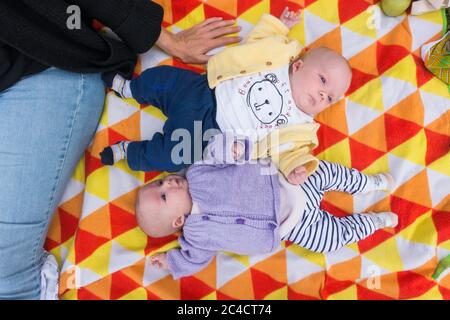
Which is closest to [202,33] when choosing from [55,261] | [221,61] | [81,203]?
[221,61]

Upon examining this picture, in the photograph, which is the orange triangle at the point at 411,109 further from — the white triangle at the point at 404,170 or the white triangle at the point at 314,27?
the white triangle at the point at 314,27

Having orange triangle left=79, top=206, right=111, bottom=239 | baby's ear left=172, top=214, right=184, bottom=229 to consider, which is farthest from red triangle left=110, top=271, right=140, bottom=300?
baby's ear left=172, top=214, right=184, bottom=229

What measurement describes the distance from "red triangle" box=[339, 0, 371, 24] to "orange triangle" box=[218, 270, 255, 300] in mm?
836

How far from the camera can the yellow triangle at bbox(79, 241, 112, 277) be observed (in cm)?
126

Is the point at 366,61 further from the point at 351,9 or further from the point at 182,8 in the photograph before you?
the point at 182,8

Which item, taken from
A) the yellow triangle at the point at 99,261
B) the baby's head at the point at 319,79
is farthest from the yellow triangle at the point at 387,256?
the yellow triangle at the point at 99,261

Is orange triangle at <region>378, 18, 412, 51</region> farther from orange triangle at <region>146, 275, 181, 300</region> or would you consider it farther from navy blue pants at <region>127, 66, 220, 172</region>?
orange triangle at <region>146, 275, 181, 300</region>

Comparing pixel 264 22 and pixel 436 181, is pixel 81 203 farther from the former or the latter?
pixel 436 181

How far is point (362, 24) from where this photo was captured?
4.39ft

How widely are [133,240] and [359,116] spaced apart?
0.78m

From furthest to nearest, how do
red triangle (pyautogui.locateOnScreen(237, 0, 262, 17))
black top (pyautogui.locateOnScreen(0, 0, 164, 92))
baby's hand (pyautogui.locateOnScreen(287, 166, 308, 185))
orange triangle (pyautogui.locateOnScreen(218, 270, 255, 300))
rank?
red triangle (pyautogui.locateOnScreen(237, 0, 262, 17))
orange triangle (pyautogui.locateOnScreen(218, 270, 255, 300))
baby's hand (pyautogui.locateOnScreen(287, 166, 308, 185))
black top (pyautogui.locateOnScreen(0, 0, 164, 92))

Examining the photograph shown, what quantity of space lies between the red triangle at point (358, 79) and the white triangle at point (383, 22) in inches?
5.0

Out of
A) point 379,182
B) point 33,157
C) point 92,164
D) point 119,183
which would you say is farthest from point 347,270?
point 33,157
